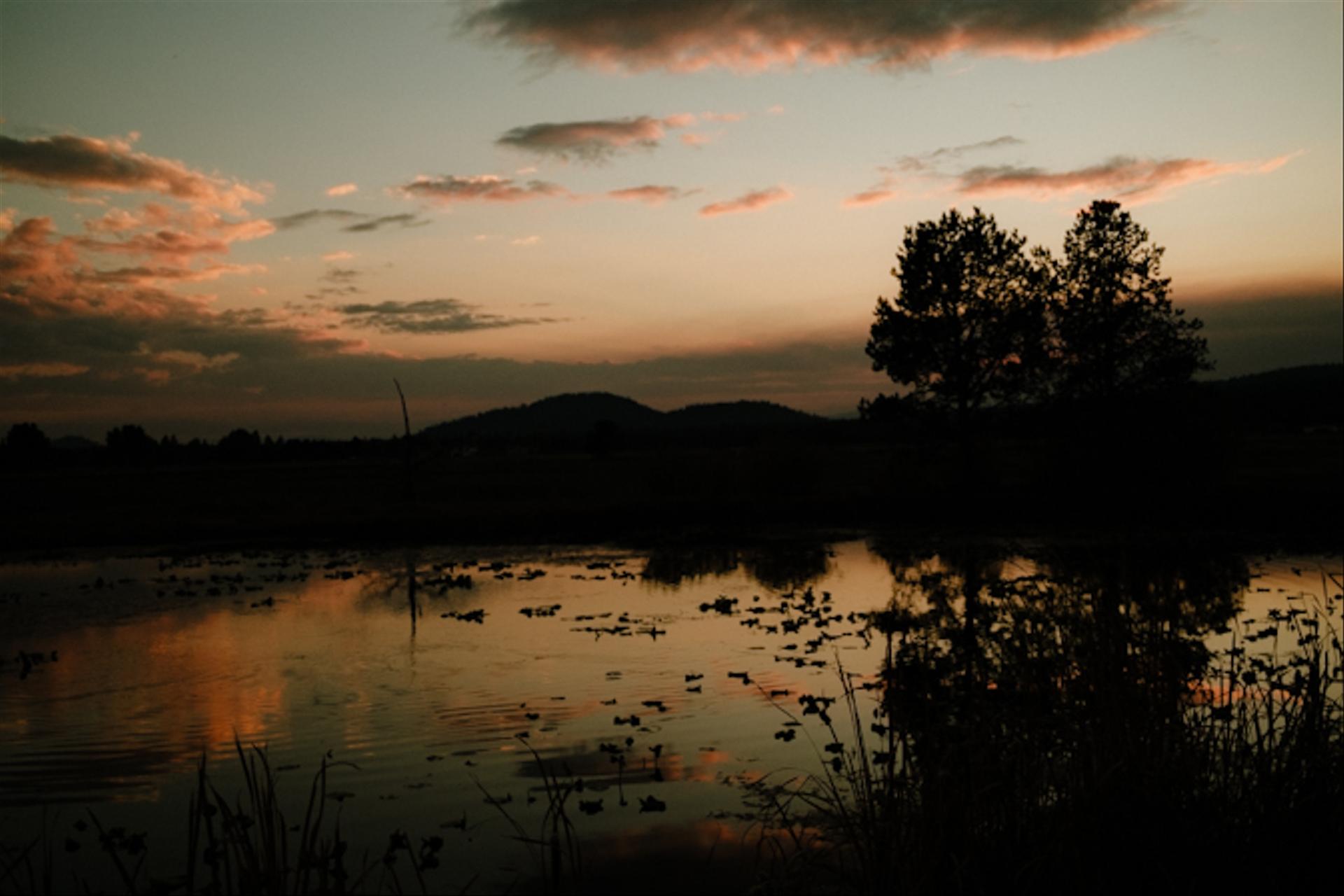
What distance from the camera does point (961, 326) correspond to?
41.2m

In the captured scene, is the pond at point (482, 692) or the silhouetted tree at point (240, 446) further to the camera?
the silhouetted tree at point (240, 446)

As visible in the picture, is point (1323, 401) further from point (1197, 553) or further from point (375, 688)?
point (375, 688)

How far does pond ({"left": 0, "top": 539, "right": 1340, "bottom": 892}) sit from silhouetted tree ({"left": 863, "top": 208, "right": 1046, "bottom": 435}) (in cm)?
1445

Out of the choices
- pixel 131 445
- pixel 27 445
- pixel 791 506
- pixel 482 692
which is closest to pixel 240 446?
pixel 131 445

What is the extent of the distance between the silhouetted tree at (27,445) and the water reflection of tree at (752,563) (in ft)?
270

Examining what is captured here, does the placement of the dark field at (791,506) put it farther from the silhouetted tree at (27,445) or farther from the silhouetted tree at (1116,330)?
the silhouetted tree at (27,445)

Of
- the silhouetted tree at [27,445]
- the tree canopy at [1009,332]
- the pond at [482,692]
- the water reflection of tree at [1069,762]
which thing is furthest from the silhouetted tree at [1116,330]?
the silhouetted tree at [27,445]

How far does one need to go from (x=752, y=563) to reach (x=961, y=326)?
17884 millimetres

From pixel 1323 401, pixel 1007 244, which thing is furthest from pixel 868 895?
pixel 1323 401

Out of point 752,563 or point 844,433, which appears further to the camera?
point 844,433

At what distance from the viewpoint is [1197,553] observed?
1077 inches

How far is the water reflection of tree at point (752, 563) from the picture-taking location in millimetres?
25328

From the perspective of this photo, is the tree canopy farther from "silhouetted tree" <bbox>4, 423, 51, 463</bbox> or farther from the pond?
"silhouetted tree" <bbox>4, 423, 51, 463</bbox>

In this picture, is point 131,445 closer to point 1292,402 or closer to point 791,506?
point 791,506
